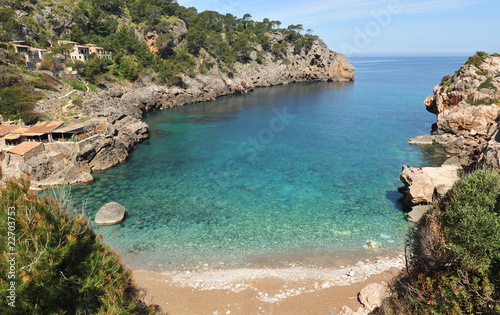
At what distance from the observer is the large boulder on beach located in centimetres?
2817

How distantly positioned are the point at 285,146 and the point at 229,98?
56.4 metres

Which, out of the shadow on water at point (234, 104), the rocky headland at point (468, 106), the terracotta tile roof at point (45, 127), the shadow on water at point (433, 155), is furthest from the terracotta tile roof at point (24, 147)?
the rocky headland at point (468, 106)

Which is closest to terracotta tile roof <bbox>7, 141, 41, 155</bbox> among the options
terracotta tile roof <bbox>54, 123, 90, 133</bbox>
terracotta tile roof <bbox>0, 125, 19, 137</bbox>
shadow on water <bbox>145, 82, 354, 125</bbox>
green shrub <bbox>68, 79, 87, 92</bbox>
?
terracotta tile roof <bbox>54, 123, 90, 133</bbox>

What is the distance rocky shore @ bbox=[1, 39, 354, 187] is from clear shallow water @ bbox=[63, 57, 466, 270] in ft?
9.95

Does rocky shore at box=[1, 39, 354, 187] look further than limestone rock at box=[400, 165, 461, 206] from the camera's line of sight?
Yes

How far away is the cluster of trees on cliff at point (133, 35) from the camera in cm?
7750

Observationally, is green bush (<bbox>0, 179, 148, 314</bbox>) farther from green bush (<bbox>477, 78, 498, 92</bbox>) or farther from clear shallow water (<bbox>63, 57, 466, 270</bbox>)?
green bush (<bbox>477, 78, 498, 92</bbox>)

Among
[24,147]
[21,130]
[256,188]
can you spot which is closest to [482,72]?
[256,188]

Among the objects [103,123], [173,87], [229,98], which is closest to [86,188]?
[103,123]

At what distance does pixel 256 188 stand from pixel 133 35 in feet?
276

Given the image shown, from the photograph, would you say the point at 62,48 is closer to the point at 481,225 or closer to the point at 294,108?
the point at 294,108

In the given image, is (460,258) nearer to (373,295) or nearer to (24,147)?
(373,295)

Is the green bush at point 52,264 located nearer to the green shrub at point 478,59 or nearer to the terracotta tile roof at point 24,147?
the terracotta tile roof at point 24,147

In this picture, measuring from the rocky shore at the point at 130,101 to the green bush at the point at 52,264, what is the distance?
4.34 m
